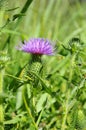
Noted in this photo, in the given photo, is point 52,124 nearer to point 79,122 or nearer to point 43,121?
point 43,121

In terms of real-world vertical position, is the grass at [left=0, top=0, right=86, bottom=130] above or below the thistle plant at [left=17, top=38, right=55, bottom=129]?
below

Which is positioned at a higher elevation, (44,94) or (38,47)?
(38,47)

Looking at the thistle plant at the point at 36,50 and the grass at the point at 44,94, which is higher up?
the thistle plant at the point at 36,50

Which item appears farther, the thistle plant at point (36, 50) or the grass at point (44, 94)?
the thistle plant at point (36, 50)

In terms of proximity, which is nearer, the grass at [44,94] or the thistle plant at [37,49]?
the grass at [44,94]

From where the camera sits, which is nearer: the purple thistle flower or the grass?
the grass

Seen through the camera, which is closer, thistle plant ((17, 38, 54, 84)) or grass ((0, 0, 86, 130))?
grass ((0, 0, 86, 130))

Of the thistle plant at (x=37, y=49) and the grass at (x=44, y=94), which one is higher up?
the thistle plant at (x=37, y=49)

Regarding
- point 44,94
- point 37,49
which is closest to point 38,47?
point 37,49

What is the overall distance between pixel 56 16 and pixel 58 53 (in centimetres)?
214

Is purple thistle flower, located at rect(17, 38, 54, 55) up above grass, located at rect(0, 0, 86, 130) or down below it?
above

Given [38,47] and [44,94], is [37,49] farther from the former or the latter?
[44,94]

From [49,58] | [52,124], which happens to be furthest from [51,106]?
A: [49,58]

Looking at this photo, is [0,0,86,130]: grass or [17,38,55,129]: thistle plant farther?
[17,38,55,129]: thistle plant
